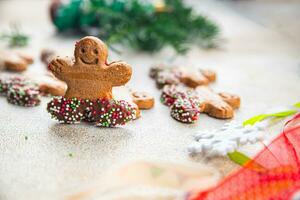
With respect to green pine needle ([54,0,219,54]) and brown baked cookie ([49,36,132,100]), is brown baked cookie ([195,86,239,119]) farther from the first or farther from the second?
green pine needle ([54,0,219,54])

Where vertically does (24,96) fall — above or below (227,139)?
below

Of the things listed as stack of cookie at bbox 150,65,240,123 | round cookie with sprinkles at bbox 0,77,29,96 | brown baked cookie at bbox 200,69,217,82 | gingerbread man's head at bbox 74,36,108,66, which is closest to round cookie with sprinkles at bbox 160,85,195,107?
stack of cookie at bbox 150,65,240,123

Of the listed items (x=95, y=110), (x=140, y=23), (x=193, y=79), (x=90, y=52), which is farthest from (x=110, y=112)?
(x=140, y=23)

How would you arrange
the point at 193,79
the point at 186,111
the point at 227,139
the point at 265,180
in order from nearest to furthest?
the point at 265,180 < the point at 227,139 < the point at 186,111 < the point at 193,79

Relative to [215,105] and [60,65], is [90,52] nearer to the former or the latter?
[60,65]

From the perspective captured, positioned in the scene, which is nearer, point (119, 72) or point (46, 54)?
point (119, 72)

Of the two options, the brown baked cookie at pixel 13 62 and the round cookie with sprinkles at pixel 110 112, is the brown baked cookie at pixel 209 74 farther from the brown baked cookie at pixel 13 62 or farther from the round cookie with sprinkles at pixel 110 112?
the brown baked cookie at pixel 13 62
